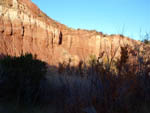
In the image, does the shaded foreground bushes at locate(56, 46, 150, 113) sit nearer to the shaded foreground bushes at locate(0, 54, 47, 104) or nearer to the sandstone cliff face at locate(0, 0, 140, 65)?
the shaded foreground bushes at locate(0, 54, 47, 104)

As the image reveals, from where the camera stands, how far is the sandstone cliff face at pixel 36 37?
29.5 m

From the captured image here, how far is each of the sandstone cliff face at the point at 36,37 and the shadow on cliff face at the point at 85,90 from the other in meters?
19.4

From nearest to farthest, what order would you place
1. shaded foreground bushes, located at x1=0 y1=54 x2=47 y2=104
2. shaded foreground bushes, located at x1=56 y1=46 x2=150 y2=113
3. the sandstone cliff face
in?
shaded foreground bushes, located at x1=56 y1=46 x2=150 y2=113 → shaded foreground bushes, located at x1=0 y1=54 x2=47 y2=104 → the sandstone cliff face

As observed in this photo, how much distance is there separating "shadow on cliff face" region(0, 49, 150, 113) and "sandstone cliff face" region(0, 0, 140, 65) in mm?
19366

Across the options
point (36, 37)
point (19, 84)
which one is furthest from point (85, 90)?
point (36, 37)

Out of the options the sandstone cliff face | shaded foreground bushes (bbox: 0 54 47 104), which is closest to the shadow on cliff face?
shaded foreground bushes (bbox: 0 54 47 104)

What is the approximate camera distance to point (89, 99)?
3.22 metres

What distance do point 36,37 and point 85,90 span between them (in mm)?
32159

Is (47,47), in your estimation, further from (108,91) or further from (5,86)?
(108,91)

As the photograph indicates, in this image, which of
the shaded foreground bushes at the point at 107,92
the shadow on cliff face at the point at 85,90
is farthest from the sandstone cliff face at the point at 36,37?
the shaded foreground bushes at the point at 107,92

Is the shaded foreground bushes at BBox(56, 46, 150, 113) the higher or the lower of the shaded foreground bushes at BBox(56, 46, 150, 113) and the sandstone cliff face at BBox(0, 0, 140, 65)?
the lower

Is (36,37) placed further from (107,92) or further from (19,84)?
(107,92)

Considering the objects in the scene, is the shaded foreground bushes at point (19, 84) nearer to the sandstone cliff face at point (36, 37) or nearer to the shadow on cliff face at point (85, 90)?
the shadow on cliff face at point (85, 90)

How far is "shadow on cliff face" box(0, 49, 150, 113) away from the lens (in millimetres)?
3092
